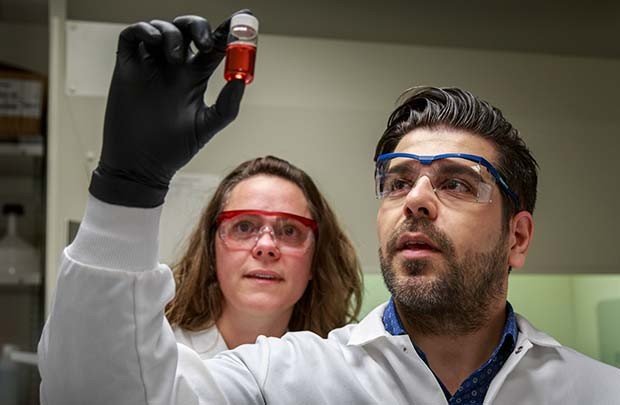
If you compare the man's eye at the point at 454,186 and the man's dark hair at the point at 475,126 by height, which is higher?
the man's dark hair at the point at 475,126

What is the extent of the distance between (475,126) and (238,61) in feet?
2.13

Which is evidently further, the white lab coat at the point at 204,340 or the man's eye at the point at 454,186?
the white lab coat at the point at 204,340

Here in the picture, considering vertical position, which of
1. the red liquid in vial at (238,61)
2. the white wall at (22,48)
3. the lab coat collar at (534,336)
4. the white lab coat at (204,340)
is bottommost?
the white lab coat at (204,340)

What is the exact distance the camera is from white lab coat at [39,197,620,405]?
1102 mm

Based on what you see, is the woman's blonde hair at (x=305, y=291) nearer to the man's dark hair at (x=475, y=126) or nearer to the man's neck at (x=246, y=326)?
the man's neck at (x=246, y=326)

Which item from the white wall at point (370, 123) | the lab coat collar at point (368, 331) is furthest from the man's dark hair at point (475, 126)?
the white wall at point (370, 123)

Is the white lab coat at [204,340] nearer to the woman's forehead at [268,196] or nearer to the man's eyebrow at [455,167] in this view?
the woman's forehead at [268,196]

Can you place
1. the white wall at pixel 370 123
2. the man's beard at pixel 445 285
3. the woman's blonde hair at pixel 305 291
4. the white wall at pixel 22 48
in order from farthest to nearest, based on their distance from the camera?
the white wall at pixel 22 48, the white wall at pixel 370 123, the woman's blonde hair at pixel 305 291, the man's beard at pixel 445 285

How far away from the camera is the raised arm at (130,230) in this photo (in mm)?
1099

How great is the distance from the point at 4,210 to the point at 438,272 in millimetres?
2358

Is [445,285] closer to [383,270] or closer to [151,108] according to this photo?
[383,270]

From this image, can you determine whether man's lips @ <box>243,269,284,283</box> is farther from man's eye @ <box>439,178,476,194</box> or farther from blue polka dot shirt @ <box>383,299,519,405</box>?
man's eye @ <box>439,178,476,194</box>

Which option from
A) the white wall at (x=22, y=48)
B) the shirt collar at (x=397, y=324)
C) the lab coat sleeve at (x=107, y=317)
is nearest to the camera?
the lab coat sleeve at (x=107, y=317)

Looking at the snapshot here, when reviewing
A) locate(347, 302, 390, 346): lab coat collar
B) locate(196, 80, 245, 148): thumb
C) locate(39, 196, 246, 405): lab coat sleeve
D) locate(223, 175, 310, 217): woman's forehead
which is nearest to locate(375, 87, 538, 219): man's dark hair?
locate(347, 302, 390, 346): lab coat collar
